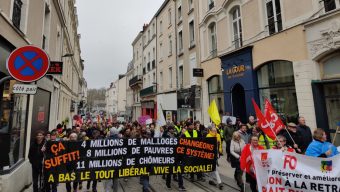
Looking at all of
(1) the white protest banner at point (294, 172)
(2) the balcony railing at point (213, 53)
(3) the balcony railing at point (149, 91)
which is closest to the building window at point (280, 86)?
(2) the balcony railing at point (213, 53)

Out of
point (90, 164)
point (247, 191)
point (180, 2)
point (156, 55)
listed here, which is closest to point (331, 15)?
point (247, 191)

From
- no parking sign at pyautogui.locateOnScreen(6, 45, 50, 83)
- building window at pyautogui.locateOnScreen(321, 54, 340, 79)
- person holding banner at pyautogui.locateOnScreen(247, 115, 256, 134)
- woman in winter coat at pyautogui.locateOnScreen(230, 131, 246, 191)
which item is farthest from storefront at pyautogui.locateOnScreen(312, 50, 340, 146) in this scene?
no parking sign at pyautogui.locateOnScreen(6, 45, 50, 83)

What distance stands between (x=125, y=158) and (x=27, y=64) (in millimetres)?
3192

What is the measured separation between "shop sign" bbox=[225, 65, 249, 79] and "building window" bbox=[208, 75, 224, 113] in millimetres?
1228

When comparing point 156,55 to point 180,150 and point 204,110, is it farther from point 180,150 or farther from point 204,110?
point 180,150

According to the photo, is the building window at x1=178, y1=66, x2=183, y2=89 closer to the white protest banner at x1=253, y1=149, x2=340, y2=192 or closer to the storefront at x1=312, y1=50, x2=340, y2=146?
the storefront at x1=312, y1=50, x2=340, y2=146

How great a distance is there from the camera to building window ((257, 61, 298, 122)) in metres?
9.56

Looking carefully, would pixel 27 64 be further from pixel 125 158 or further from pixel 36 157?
pixel 125 158

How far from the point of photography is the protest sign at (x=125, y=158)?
5.18 m

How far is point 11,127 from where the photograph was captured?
587 cm

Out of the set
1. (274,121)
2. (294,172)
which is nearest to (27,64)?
(294,172)

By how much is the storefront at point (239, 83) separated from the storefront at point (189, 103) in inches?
137

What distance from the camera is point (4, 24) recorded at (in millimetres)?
5219

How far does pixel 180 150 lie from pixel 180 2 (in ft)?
58.9
